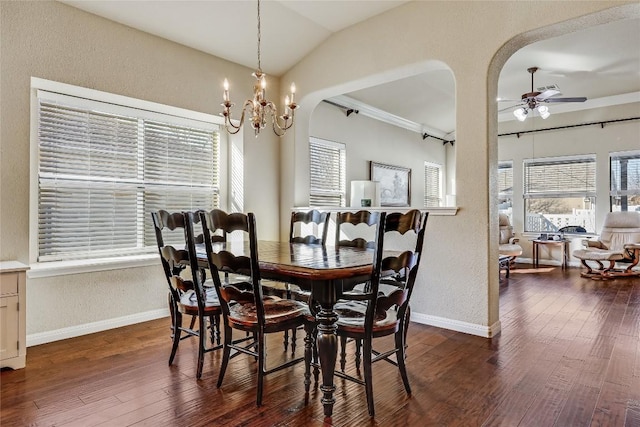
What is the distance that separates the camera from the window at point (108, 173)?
3420mm

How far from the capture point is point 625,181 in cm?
705

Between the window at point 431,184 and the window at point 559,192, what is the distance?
71.8 inches

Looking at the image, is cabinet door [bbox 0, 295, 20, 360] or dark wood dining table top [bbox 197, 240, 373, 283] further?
cabinet door [bbox 0, 295, 20, 360]

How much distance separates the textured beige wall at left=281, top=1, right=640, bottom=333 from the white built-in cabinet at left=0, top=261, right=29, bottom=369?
3237 millimetres

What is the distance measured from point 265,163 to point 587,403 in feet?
12.7

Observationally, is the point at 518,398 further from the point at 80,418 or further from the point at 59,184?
the point at 59,184

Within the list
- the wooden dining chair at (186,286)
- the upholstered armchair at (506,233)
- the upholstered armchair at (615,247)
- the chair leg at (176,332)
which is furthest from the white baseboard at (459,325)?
the upholstered armchair at (615,247)

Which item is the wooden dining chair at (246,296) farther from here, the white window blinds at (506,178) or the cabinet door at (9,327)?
the white window blinds at (506,178)

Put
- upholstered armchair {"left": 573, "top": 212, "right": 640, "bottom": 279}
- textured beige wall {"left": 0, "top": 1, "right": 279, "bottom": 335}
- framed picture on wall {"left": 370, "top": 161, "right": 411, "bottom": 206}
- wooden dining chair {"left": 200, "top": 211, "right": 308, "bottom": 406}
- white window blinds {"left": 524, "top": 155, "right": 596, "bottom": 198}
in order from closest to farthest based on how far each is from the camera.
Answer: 1. wooden dining chair {"left": 200, "top": 211, "right": 308, "bottom": 406}
2. textured beige wall {"left": 0, "top": 1, "right": 279, "bottom": 335}
3. upholstered armchair {"left": 573, "top": 212, "right": 640, "bottom": 279}
4. framed picture on wall {"left": 370, "top": 161, "right": 411, "bottom": 206}
5. white window blinds {"left": 524, "top": 155, "right": 596, "bottom": 198}

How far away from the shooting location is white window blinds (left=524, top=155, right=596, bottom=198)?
24.4 feet

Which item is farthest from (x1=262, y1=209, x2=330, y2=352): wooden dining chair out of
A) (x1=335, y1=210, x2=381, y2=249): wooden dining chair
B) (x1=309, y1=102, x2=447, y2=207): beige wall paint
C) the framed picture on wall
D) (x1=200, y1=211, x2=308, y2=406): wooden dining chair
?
the framed picture on wall

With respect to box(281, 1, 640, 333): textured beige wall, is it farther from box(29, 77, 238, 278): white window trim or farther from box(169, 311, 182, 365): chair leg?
box(29, 77, 238, 278): white window trim

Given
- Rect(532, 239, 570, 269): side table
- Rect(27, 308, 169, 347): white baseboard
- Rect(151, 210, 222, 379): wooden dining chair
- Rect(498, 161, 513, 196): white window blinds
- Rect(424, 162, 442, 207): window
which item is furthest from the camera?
Rect(424, 162, 442, 207): window

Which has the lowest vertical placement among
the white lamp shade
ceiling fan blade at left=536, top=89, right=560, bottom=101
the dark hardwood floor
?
the dark hardwood floor
